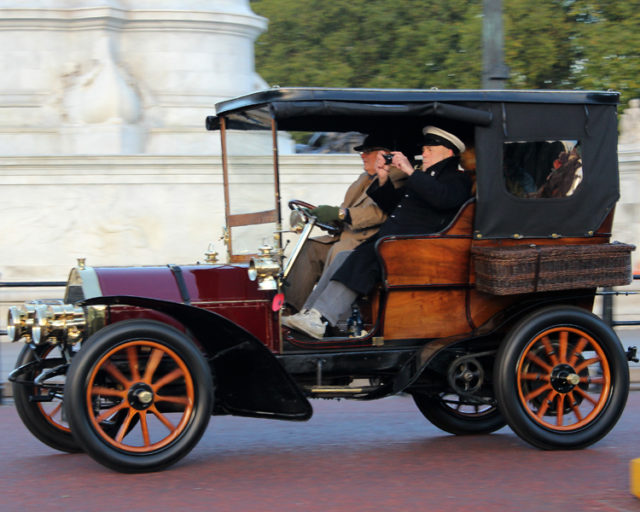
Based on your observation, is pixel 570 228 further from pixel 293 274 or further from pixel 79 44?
pixel 79 44

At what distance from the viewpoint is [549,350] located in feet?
19.5

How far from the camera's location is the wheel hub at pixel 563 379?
19.5ft

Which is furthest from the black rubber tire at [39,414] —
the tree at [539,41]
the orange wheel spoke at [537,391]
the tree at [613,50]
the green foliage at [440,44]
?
the tree at [539,41]

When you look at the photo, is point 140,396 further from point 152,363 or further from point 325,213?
point 325,213

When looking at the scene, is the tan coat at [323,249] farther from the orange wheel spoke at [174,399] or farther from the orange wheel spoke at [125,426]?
the orange wheel spoke at [125,426]

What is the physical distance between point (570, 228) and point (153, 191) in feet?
29.4

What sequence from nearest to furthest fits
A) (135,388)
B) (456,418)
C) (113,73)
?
(135,388)
(456,418)
(113,73)

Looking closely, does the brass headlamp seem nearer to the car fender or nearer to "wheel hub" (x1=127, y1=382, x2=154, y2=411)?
the car fender

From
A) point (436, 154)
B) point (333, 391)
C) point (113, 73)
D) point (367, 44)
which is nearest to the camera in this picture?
point (333, 391)

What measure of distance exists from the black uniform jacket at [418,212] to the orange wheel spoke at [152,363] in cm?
116

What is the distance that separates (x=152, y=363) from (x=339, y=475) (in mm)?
1168

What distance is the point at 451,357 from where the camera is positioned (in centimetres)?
600

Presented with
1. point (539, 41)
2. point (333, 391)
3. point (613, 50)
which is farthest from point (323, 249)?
point (539, 41)

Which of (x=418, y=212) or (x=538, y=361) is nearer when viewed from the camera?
(x=538, y=361)
